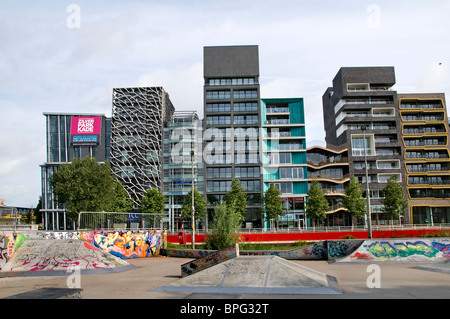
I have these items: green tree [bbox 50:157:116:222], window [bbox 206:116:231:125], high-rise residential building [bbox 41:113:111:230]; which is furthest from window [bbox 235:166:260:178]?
high-rise residential building [bbox 41:113:111:230]

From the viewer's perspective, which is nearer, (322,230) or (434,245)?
(434,245)

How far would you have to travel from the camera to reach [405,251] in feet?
76.4

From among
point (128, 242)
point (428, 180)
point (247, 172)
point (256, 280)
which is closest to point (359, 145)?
point (428, 180)

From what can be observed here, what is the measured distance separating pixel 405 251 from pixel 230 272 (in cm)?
1437

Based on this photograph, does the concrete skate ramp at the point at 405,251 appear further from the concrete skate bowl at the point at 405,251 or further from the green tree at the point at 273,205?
the green tree at the point at 273,205

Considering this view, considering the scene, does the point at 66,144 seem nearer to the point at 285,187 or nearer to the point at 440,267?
the point at 285,187

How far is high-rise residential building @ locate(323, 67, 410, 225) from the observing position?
232ft

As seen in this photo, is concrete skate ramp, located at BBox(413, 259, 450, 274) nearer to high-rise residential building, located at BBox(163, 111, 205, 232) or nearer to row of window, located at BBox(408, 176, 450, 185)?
high-rise residential building, located at BBox(163, 111, 205, 232)

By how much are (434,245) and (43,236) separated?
86.3 feet

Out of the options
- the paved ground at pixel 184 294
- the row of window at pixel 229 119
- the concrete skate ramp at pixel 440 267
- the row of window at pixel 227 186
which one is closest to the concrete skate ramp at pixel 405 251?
the paved ground at pixel 184 294

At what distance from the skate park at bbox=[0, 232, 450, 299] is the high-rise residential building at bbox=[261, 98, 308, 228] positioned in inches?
1671

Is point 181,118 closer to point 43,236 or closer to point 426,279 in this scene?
point 43,236
